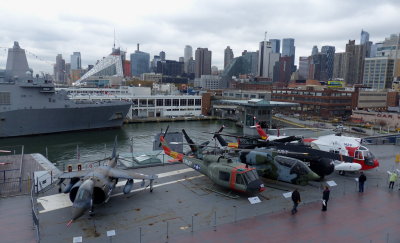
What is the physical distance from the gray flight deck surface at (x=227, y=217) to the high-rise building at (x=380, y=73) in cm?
16169

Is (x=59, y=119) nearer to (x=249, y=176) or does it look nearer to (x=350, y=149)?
(x=249, y=176)

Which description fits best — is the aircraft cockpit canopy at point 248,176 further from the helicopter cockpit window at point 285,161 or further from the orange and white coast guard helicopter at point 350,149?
the orange and white coast guard helicopter at point 350,149

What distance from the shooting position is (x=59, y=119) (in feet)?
162

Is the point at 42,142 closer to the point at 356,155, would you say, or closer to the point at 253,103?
the point at 253,103

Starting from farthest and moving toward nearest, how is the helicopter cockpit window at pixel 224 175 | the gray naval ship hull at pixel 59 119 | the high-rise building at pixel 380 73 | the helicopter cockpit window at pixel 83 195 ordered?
the high-rise building at pixel 380 73 < the gray naval ship hull at pixel 59 119 < the helicopter cockpit window at pixel 224 175 < the helicopter cockpit window at pixel 83 195

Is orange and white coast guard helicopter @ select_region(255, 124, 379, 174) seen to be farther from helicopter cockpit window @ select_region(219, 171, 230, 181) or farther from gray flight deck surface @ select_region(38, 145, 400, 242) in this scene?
helicopter cockpit window @ select_region(219, 171, 230, 181)

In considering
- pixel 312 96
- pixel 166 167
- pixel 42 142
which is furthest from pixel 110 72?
pixel 166 167

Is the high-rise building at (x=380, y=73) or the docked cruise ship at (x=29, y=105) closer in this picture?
the docked cruise ship at (x=29, y=105)

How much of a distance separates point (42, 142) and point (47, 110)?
536 cm

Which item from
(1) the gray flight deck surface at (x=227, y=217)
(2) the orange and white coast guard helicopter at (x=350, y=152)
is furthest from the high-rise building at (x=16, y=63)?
(2) the orange and white coast guard helicopter at (x=350, y=152)

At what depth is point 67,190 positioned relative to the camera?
14.4 metres

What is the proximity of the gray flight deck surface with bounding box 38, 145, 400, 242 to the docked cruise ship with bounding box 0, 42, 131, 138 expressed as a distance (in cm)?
3654

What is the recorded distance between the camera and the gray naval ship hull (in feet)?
147

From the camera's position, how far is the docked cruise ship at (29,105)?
4397 centimetres
